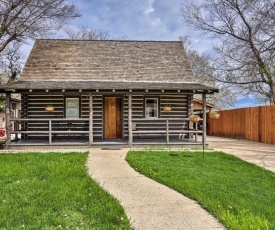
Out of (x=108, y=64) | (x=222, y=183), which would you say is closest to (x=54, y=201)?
(x=222, y=183)

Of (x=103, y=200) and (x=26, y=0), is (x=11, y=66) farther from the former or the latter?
(x=103, y=200)

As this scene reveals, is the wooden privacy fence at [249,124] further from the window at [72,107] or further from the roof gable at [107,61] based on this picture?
the window at [72,107]

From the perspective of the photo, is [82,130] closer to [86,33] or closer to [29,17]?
[29,17]

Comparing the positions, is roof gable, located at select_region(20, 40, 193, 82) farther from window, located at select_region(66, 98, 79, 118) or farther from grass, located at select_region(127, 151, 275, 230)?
grass, located at select_region(127, 151, 275, 230)

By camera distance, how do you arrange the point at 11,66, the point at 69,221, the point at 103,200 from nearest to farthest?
1. the point at 69,221
2. the point at 103,200
3. the point at 11,66

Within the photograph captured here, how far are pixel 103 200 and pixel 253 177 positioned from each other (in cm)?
408

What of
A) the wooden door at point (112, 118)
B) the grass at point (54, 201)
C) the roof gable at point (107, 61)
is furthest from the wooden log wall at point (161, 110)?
the grass at point (54, 201)

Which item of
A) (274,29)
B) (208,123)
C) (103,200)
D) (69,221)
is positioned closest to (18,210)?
(69,221)

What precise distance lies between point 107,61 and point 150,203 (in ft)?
40.7

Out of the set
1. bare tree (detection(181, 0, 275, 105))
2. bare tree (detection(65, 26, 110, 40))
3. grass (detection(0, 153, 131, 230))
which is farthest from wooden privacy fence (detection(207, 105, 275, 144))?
bare tree (detection(65, 26, 110, 40))

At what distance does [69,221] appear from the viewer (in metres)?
4.24

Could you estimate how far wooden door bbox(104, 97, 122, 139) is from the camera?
1523cm

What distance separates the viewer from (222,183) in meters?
6.50

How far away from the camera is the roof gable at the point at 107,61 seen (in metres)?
15.4
